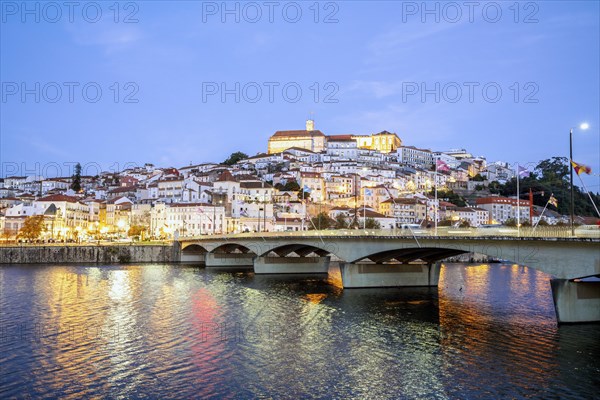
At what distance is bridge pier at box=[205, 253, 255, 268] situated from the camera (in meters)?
89.4

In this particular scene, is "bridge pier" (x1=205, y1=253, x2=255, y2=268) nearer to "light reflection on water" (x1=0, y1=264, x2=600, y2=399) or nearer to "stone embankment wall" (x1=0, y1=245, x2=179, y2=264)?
"stone embankment wall" (x1=0, y1=245, x2=179, y2=264)

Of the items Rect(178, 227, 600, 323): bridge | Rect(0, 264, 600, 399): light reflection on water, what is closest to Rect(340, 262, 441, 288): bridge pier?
Rect(178, 227, 600, 323): bridge

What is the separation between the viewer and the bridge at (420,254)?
31656mm

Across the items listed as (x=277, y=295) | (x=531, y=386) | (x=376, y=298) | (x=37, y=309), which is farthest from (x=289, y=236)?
(x=531, y=386)

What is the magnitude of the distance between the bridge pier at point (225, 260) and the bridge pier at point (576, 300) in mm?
62327

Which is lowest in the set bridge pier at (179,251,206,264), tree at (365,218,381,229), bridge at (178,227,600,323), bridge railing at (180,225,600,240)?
bridge pier at (179,251,206,264)

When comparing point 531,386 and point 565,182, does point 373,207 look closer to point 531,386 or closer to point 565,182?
point 565,182

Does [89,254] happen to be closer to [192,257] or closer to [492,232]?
[192,257]

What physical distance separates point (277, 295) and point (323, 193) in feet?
414

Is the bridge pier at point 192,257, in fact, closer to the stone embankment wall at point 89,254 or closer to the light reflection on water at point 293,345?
the stone embankment wall at point 89,254

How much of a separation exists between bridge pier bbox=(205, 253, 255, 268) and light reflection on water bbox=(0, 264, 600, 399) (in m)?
36.2

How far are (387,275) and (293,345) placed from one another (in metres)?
24.7

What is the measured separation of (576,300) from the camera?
3209cm

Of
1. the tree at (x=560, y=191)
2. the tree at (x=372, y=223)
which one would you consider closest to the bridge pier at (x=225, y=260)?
the tree at (x=372, y=223)
